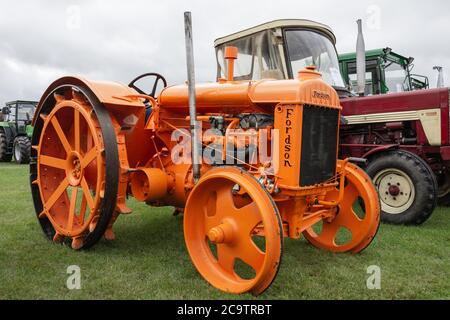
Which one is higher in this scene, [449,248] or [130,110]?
[130,110]

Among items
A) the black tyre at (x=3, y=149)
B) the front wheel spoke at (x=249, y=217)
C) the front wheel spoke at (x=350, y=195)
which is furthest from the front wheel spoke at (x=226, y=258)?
the black tyre at (x=3, y=149)

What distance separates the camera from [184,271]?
3250 mm

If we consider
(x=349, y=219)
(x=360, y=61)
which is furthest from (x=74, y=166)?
(x=360, y=61)

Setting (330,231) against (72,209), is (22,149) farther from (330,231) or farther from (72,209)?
(330,231)

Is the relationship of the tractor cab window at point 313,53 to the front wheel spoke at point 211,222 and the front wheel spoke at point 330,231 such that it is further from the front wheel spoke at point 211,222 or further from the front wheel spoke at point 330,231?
the front wheel spoke at point 211,222

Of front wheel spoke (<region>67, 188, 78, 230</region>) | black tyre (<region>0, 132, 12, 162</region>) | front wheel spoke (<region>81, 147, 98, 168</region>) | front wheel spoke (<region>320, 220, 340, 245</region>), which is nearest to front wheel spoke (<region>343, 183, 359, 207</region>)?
front wheel spoke (<region>320, 220, 340, 245</region>)

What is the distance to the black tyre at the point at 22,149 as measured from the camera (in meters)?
13.5

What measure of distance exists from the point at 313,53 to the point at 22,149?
11.0 meters

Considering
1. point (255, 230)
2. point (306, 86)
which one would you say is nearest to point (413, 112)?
point (306, 86)

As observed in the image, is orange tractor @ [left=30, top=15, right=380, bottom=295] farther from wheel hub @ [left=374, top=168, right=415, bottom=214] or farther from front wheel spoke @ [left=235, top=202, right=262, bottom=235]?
wheel hub @ [left=374, top=168, right=415, bottom=214]

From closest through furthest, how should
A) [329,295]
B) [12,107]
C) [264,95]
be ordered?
[329,295] → [264,95] → [12,107]

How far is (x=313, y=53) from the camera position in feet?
18.4

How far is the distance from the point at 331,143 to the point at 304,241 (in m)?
1.23

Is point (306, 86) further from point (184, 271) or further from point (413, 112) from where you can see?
point (413, 112)
